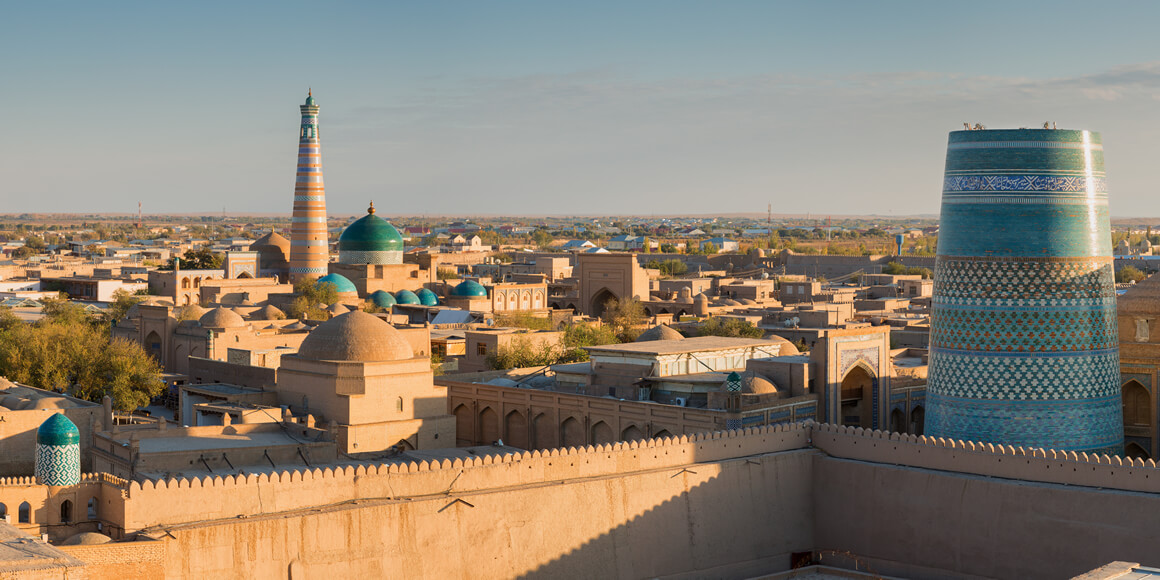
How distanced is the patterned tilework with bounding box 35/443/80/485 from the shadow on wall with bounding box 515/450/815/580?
547 cm

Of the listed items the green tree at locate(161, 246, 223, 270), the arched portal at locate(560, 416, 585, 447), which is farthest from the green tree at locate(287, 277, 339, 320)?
the arched portal at locate(560, 416, 585, 447)

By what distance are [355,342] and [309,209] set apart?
27531 millimetres

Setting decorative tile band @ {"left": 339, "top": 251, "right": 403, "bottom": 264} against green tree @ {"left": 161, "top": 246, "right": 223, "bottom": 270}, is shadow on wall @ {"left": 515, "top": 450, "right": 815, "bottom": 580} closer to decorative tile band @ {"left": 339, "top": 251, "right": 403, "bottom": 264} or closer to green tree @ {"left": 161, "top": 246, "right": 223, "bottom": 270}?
decorative tile band @ {"left": 339, "top": 251, "right": 403, "bottom": 264}

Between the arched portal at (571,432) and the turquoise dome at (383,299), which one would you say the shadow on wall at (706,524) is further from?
the turquoise dome at (383,299)

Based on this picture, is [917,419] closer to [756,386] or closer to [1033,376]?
[756,386]

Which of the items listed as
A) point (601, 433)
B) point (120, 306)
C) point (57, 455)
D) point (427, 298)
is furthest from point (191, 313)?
point (57, 455)

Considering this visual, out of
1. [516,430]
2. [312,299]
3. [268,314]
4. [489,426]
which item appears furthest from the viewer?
[312,299]

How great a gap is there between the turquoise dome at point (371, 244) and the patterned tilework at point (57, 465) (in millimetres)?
32697

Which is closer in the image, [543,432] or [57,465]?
[57,465]

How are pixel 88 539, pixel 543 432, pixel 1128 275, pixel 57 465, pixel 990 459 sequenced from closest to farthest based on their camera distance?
pixel 88 539 → pixel 57 465 → pixel 990 459 → pixel 543 432 → pixel 1128 275

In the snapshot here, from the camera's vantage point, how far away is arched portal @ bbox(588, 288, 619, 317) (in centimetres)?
4741

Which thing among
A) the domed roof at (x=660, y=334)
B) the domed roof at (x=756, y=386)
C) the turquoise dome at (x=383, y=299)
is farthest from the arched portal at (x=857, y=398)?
the turquoise dome at (x=383, y=299)

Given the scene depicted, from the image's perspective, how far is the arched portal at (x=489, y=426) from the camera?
2578 cm

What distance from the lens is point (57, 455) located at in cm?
1739
